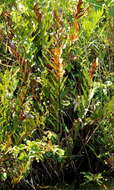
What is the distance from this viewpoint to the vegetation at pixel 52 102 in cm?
334

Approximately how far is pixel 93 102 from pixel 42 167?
58 centimetres

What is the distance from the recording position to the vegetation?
132 inches

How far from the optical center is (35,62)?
376 cm

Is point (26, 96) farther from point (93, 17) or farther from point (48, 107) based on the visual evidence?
point (93, 17)


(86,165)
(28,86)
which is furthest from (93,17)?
(86,165)

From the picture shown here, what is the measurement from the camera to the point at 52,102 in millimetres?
3527

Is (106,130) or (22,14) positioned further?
(22,14)

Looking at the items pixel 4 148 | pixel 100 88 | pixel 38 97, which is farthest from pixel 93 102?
pixel 4 148

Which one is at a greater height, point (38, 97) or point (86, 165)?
point (38, 97)

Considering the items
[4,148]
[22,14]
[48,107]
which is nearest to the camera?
[4,148]

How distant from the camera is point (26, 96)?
3.62m

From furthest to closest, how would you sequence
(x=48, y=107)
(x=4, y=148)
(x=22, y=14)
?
(x=22, y=14), (x=48, y=107), (x=4, y=148)

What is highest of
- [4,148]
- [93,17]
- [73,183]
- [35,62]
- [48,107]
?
[93,17]

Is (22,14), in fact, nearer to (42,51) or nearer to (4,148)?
(42,51)
